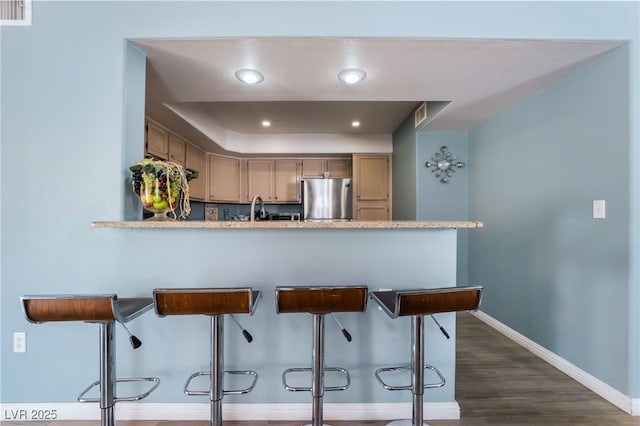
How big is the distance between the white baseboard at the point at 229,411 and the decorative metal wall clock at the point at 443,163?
2.48 meters

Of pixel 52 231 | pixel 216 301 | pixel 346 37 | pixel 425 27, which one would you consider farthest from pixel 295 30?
pixel 52 231

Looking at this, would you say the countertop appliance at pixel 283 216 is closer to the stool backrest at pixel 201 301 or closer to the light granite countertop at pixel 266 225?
the light granite countertop at pixel 266 225

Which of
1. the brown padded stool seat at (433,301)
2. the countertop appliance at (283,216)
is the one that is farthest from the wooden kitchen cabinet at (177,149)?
the brown padded stool seat at (433,301)

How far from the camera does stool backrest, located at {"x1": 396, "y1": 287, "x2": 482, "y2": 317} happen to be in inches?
52.4

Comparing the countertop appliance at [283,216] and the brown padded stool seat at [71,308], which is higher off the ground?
the countertop appliance at [283,216]

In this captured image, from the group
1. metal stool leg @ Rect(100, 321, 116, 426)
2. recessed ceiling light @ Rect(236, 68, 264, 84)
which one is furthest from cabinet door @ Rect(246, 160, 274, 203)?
metal stool leg @ Rect(100, 321, 116, 426)

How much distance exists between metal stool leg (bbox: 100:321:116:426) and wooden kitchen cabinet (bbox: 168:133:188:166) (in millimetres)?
2387

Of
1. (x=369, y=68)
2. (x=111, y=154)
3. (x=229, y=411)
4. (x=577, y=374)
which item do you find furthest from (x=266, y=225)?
Answer: (x=577, y=374)

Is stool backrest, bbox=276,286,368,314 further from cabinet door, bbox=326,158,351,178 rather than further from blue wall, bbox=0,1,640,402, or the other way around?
cabinet door, bbox=326,158,351,178

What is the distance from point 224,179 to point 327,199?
1686 mm

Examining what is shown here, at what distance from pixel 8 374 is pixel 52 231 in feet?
2.83

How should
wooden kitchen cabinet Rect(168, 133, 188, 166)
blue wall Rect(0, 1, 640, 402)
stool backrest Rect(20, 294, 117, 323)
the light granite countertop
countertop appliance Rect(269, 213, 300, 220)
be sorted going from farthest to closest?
countertop appliance Rect(269, 213, 300, 220) < wooden kitchen cabinet Rect(168, 133, 188, 166) < blue wall Rect(0, 1, 640, 402) < the light granite countertop < stool backrest Rect(20, 294, 117, 323)

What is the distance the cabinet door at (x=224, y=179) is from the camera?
4598 mm

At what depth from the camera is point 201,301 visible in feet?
4.36
